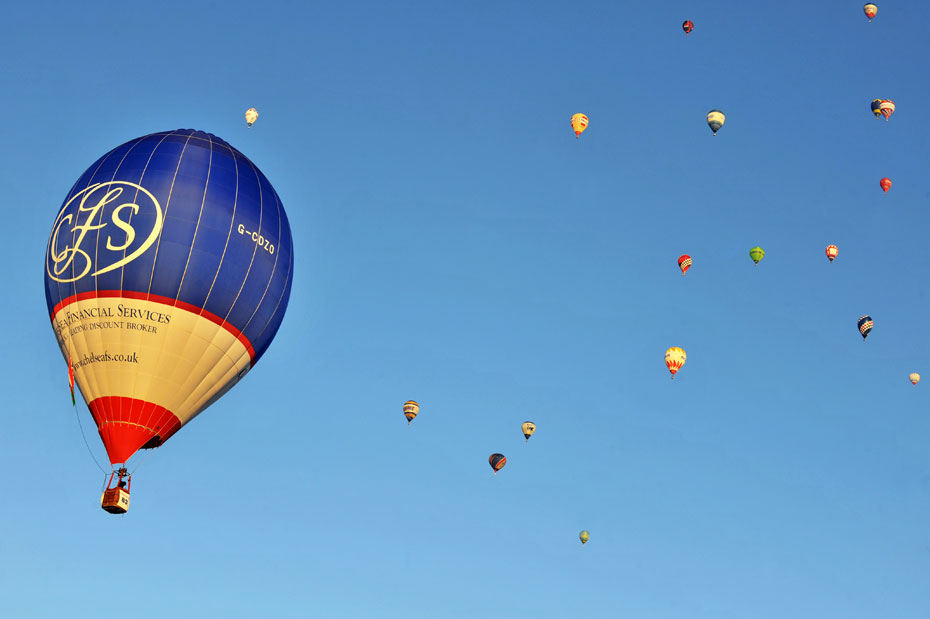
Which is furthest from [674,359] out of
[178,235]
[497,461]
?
[178,235]

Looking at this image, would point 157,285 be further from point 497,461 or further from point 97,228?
point 497,461

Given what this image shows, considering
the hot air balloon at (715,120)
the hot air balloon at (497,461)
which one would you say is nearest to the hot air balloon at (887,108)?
the hot air balloon at (715,120)

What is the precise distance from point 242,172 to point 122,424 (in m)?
8.31

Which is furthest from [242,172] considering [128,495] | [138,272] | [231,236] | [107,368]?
[128,495]

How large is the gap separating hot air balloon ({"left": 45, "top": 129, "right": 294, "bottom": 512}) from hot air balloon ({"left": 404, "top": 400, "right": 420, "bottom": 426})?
15.9 meters

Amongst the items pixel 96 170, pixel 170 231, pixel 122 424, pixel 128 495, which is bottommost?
pixel 128 495

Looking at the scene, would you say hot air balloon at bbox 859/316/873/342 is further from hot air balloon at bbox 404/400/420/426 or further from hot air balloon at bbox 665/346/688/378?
hot air balloon at bbox 404/400/420/426

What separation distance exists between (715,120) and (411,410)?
18.5 m

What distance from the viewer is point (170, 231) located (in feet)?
106

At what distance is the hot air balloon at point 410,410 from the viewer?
49.8m

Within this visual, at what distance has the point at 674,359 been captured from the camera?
50062mm

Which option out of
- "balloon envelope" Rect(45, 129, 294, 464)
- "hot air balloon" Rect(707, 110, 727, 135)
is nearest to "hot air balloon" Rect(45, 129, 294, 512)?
"balloon envelope" Rect(45, 129, 294, 464)

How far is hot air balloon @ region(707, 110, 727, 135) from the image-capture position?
52.1 meters

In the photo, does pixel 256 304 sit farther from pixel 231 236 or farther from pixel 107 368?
pixel 107 368
